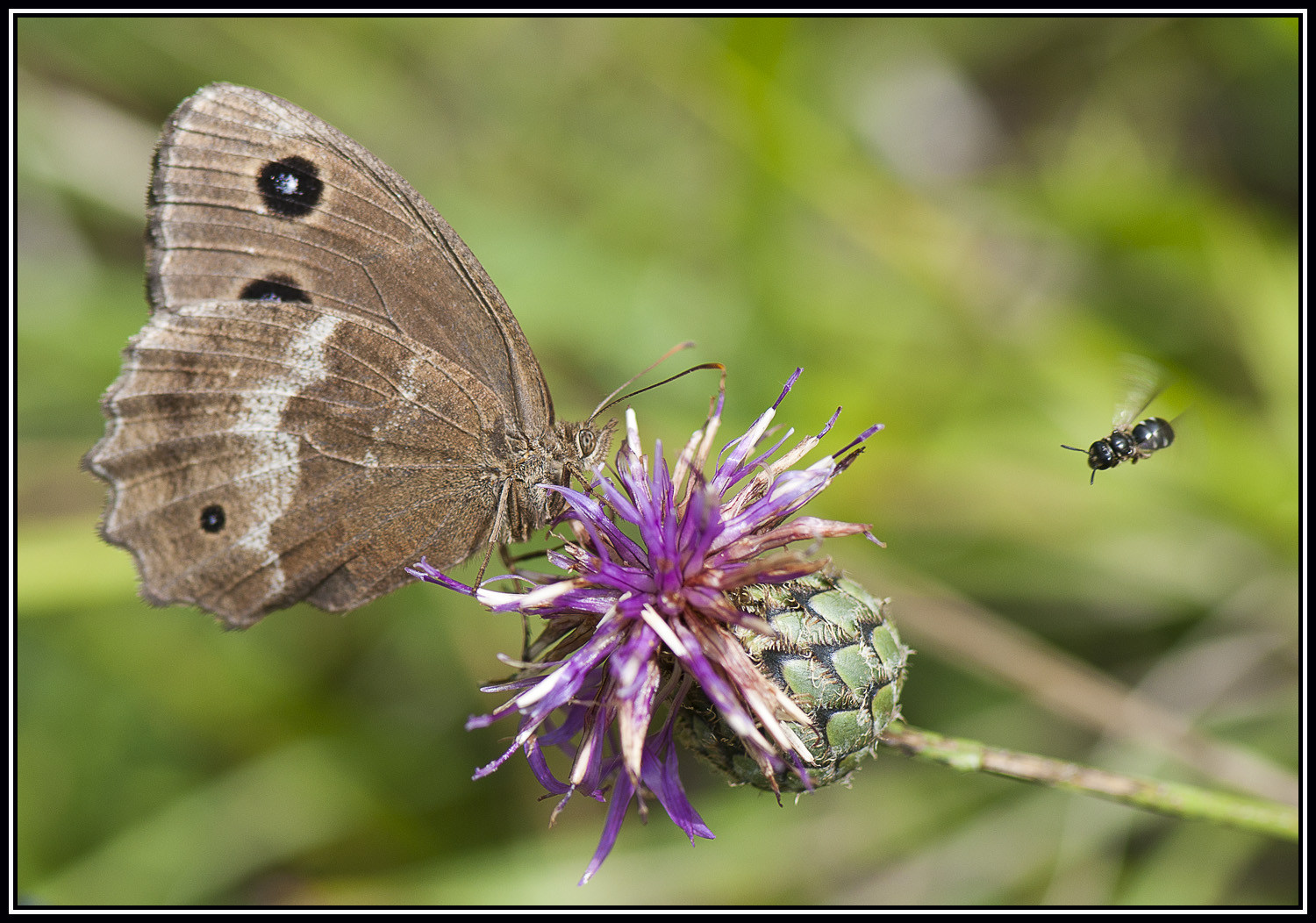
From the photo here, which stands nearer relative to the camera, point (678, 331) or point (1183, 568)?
point (1183, 568)

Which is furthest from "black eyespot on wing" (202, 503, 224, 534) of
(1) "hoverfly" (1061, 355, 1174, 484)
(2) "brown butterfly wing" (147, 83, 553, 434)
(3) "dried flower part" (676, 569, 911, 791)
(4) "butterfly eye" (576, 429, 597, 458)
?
(1) "hoverfly" (1061, 355, 1174, 484)

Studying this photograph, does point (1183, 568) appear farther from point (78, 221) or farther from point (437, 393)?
point (78, 221)

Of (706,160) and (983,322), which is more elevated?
(706,160)

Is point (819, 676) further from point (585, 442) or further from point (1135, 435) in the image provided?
point (1135, 435)

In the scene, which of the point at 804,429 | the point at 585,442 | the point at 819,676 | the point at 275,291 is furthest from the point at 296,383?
the point at 804,429

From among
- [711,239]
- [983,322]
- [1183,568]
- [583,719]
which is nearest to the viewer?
[583,719]

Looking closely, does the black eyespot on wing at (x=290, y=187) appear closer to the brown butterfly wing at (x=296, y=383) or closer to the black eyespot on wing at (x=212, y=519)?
the brown butterfly wing at (x=296, y=383)
